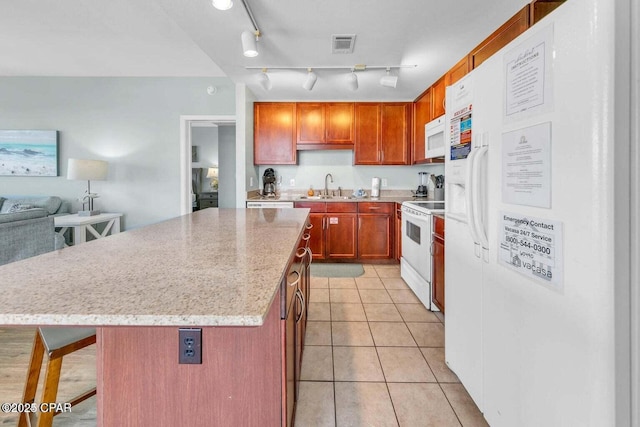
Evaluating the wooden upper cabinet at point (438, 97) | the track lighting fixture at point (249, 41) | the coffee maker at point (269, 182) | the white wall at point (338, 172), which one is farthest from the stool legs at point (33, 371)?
the white wall at point (338, 172)

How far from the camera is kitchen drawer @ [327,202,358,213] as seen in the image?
414 centimetres

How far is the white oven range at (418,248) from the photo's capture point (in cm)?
270

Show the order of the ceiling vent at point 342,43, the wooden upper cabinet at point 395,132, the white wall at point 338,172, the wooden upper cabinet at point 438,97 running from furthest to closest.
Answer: the white wall at point 338,172
the wooden upper cabinet at point 395,132
the wooden upper cabinet at point 438,97
the ceiling vent at point 342,43

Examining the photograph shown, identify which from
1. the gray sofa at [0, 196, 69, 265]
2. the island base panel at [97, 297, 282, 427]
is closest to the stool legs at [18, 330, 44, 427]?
the island base panel at [97, 297, 282, 427]

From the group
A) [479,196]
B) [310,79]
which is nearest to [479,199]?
[479,196]

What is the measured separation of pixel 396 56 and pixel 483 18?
807 millimetres

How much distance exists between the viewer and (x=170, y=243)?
1288 mm

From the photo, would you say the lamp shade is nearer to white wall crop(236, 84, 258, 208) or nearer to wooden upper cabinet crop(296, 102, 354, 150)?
white wall crop(236, 84, 258, 208)

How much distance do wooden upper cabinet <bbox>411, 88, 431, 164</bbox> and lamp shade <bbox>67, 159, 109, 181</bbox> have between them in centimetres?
416

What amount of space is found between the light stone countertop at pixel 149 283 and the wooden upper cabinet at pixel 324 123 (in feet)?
10.7

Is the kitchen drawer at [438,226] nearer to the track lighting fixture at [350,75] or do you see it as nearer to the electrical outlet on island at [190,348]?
the track lighting fixture at [350,75]

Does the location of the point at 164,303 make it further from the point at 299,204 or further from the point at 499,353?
the point at 299,204

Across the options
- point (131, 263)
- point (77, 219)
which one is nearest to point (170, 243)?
point (131, 263)

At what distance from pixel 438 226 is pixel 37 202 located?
500 centimetres
